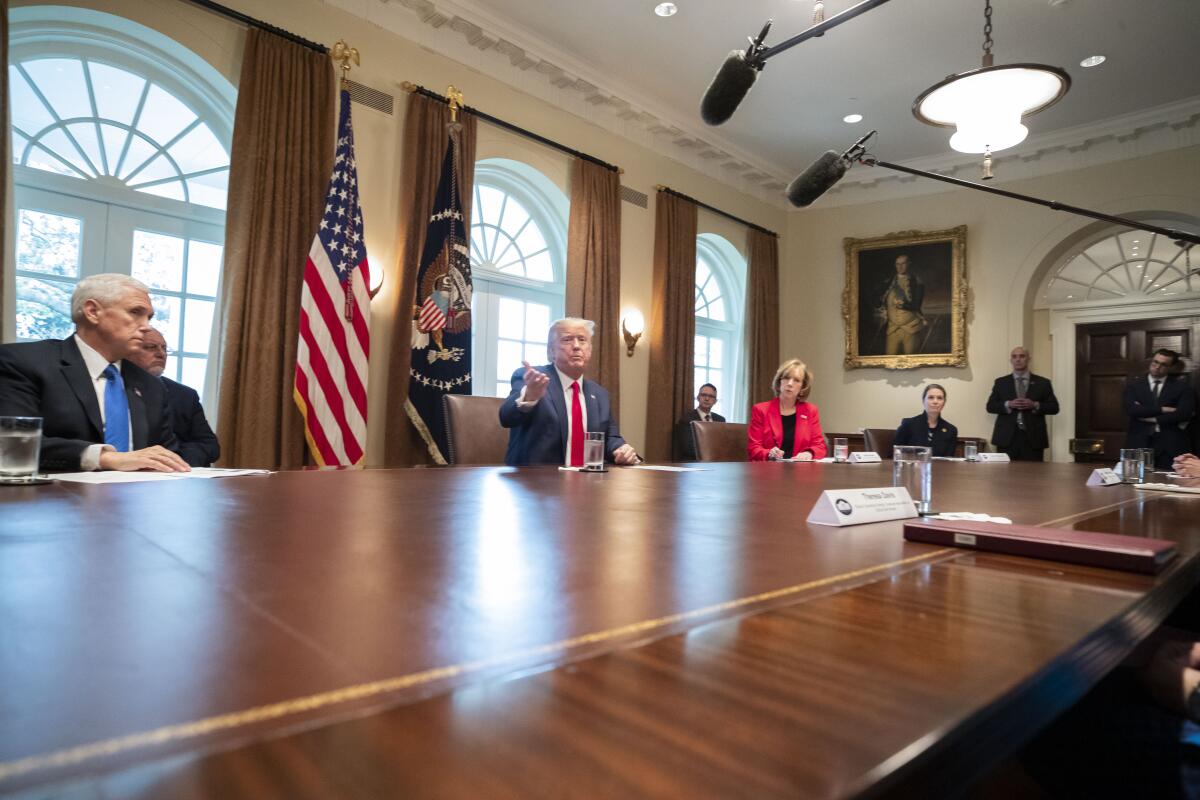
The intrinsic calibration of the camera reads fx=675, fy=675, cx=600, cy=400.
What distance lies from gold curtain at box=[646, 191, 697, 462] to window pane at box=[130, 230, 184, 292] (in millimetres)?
3991

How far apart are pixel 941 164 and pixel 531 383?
6.79m

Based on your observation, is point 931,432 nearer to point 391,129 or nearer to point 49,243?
point 391,129

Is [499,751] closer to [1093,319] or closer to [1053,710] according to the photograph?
[1053,710]

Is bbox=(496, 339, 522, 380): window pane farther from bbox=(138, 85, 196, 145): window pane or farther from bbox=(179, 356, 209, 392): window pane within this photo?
bbox=(138, 85, 196, 145): window pane

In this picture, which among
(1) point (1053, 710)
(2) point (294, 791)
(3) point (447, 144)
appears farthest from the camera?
(3) point (447, 144)

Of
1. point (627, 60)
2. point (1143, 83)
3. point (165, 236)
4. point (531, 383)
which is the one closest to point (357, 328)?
point (165, 236)

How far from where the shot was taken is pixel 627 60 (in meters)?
5.79

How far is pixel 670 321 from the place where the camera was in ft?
22.2

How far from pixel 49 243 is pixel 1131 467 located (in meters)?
5.13

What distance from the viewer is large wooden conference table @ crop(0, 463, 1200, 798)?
254 millimetres

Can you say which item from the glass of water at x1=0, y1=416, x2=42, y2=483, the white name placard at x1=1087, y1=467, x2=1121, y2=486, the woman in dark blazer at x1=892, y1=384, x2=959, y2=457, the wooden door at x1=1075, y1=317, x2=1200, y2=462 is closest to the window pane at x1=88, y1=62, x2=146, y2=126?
the glass of water at x1=0, y1=416, x2=42, y2=483

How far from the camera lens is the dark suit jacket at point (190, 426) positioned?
8.93 ft

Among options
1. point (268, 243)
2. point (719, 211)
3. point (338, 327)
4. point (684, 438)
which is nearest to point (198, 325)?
point (268, 243)

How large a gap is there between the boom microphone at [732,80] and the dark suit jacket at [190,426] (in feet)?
7.81
